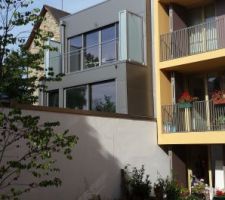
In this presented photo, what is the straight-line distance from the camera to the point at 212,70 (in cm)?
1878

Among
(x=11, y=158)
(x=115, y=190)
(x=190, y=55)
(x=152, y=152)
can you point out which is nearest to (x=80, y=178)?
(x=115, y=190)

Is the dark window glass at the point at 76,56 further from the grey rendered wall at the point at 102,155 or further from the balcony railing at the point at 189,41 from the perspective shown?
the grey rendered wall at the point at 102,155

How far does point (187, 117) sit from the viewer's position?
1841 centimetres

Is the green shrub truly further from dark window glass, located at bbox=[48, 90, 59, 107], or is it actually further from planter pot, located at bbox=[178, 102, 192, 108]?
dark window glass, located at bbox=[48, 90, 59, 107]

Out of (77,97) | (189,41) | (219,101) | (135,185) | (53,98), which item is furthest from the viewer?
(53,98)

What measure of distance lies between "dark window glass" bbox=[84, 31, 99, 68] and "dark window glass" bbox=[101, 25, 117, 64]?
1.47 feet

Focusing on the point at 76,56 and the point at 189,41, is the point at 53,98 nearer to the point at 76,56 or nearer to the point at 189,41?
the point at 76,56

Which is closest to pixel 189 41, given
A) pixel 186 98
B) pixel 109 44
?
pixel 186 98

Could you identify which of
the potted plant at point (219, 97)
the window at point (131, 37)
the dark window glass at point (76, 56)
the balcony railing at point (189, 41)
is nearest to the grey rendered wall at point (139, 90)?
the window at point (131, 37)

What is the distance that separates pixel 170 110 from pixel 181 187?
10.5 ft

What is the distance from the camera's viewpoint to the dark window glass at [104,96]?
19.4 metres

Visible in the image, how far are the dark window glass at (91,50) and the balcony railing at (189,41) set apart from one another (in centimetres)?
373

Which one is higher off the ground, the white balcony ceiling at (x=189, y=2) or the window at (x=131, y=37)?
the white balcony ceiling at (x=189, y=2)

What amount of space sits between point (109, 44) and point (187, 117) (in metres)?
5.25
